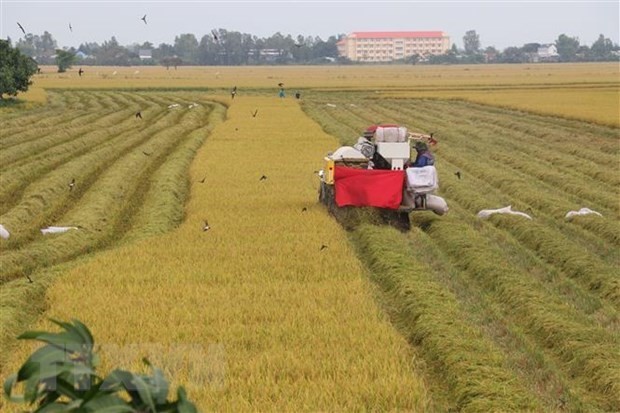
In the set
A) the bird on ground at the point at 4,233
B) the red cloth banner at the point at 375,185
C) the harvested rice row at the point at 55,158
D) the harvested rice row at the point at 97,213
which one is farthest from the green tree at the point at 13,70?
the red cloth banner at the point at 375,185

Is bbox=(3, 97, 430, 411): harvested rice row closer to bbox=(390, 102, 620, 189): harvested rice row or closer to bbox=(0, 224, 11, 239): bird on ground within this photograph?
bbox=(0, 224, 11, 239): bird on ground

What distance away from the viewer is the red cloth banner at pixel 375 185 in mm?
13828

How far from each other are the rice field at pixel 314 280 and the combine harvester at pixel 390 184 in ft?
1.34

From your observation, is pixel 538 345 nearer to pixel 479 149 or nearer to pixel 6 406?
pixel 6 406

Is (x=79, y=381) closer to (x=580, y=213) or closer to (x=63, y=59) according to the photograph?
(x=580, y=213)

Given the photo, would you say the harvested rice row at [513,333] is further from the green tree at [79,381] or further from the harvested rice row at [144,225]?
the green tree at [79,381]

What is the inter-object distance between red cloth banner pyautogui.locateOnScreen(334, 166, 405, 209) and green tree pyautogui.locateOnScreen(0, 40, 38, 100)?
41651 millimetres

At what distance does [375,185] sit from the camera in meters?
13.9

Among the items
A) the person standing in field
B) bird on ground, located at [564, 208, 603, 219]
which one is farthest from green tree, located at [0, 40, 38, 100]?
bird on ground, located at [564, 208, 603, 219]

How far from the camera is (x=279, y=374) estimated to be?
6625mm

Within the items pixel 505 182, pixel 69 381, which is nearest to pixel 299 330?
pixel 69 381

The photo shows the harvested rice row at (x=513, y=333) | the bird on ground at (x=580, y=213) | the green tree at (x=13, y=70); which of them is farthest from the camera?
the green tree at (x=13, y=70)

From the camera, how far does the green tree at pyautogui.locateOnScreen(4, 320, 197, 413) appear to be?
1.99 m

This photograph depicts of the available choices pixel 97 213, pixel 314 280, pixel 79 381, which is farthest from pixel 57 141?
pixel 79 381
